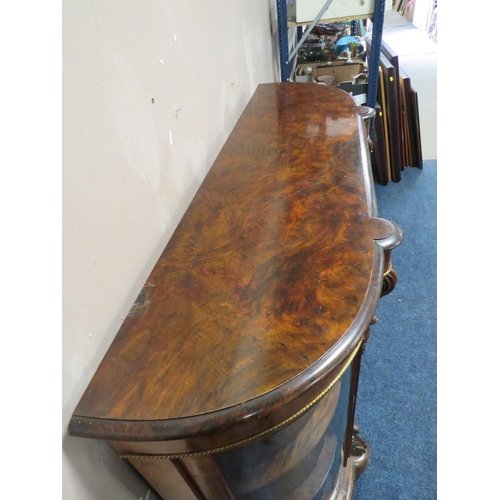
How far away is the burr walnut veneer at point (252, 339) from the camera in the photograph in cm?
48

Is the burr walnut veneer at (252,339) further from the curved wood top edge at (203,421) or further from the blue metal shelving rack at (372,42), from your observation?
the blue metal shelving rack at (372,42)

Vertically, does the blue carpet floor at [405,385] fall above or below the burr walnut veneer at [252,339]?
below

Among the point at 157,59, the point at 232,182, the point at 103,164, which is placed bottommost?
the point at 232,182

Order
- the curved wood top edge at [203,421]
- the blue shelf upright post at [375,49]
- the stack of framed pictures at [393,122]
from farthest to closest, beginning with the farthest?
the stack of framed pictures at [393,122], the blue shelf upright post at [375,49], the curved wood top edge at [203,421]

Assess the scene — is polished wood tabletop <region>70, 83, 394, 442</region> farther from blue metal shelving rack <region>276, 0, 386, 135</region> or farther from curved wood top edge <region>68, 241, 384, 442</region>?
blue metal shelving rack <region>276, 0, 386, 135</region>

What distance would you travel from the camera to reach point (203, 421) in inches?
17.9

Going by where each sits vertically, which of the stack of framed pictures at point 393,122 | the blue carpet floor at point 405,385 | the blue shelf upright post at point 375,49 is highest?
the blue shelf upright post at point 375,49

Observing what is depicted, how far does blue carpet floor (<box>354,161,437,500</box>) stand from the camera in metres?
1.09

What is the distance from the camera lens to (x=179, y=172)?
798 millimetres

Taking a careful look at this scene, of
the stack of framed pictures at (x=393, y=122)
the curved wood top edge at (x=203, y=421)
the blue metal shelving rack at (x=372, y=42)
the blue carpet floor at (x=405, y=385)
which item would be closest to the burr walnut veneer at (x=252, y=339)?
the curved wood top edge at (x=203, y=421)
